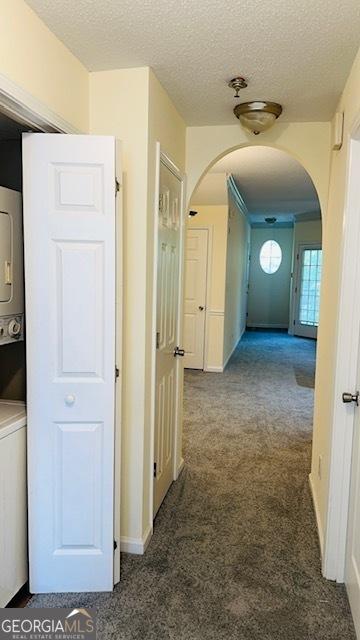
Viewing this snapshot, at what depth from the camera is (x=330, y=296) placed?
2.46 meters

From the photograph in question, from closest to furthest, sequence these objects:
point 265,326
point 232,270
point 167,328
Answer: point 167,328 → point 232,270 → point 265,326

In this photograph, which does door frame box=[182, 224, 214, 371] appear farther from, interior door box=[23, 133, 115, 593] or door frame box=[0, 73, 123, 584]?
interior door box=[23, 133, 115, 593]

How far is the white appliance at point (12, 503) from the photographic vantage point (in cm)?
178

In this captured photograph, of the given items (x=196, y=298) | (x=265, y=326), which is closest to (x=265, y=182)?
(x=196, y=298)

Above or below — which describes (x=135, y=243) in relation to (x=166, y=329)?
above

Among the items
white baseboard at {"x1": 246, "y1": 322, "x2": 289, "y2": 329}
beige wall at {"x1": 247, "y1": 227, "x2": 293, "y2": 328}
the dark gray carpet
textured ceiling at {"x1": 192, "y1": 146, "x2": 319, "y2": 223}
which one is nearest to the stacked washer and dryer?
the dark gray carpet

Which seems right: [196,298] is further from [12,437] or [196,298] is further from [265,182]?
[12,437]

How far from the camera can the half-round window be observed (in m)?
10.7

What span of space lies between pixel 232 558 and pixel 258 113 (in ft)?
7.91

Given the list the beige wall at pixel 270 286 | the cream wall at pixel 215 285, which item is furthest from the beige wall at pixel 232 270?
the beige wall at pixel 270 286

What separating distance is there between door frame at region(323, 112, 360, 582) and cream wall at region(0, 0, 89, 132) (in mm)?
1269

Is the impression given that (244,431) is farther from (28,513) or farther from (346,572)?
(28,513)

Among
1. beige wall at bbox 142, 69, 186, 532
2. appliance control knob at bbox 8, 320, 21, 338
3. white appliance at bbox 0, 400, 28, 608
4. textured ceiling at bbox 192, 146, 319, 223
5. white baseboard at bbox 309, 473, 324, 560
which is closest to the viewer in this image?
white appliance at bbox 0, 400, 28, 608

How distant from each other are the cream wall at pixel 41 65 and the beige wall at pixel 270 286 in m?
8.93
